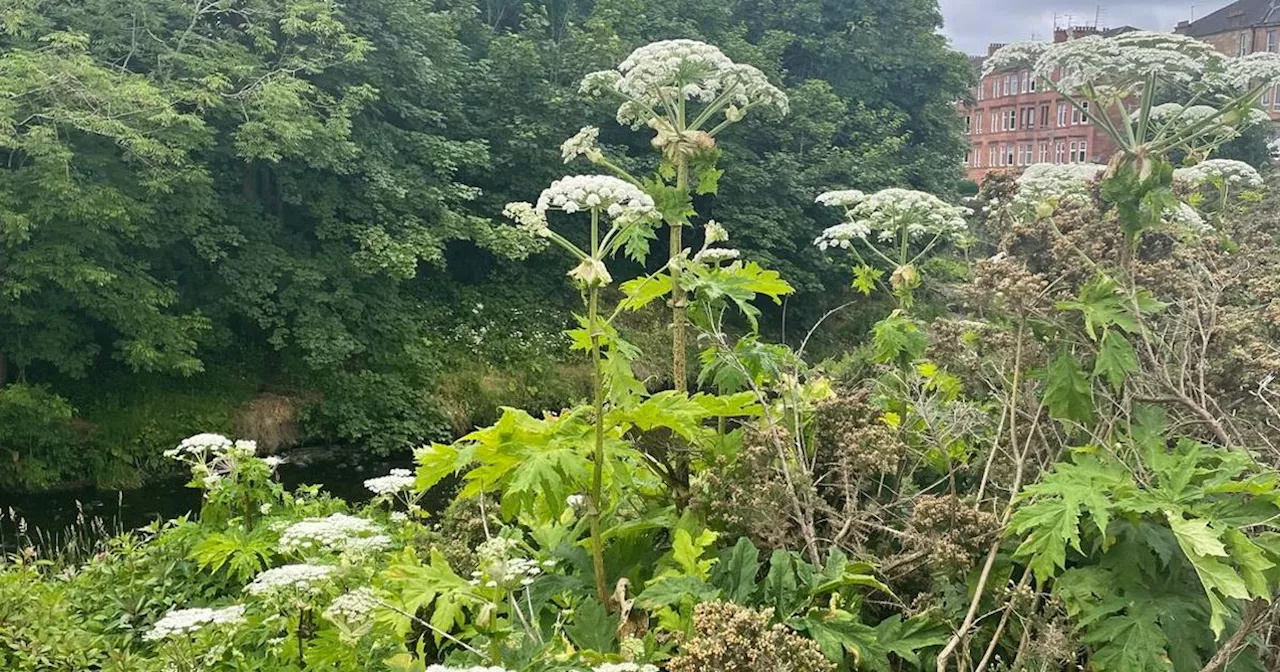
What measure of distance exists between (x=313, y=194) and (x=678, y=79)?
16326 millimetres

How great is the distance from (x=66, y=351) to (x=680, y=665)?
16642 millimetres

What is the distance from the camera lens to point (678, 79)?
525 centimetres

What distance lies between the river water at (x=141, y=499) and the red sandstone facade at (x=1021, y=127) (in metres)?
44.8

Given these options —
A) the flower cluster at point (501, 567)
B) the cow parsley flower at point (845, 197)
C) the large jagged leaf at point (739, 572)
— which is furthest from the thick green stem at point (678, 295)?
the cow parsley flower at point (845, 197)

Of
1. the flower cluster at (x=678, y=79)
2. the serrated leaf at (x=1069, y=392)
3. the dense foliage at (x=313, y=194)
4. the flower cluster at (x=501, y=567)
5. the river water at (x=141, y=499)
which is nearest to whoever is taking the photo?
the flower cluster at (x=501, y=567)

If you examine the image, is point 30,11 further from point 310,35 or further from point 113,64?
point 310,35

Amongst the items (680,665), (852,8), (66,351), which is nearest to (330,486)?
(66,351)

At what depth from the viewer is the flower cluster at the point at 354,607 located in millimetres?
2914

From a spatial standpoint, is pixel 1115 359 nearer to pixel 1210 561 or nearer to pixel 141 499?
pixel 1210 561

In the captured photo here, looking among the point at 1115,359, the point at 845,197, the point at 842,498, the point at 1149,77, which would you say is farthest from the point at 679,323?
the point at 845,197

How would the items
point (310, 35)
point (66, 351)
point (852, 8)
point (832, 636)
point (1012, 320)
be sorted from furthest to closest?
point (852, 8) < point (310, 35) < point (66, 351) < point (1012, 320) < point (832, 636)

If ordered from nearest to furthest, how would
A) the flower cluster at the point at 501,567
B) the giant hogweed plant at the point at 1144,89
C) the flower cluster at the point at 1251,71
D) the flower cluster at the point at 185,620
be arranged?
1. the flower cluster at the point at 501,567
2. the flower cluster at the point at 185,620
3. the giant hogweed plant at the point at 1144,89
4. the flower cluster at the point at 1251,71

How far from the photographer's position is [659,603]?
3.22 meters

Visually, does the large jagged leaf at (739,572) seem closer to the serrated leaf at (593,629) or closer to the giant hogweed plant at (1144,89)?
the serrated leaf at (593,629)
